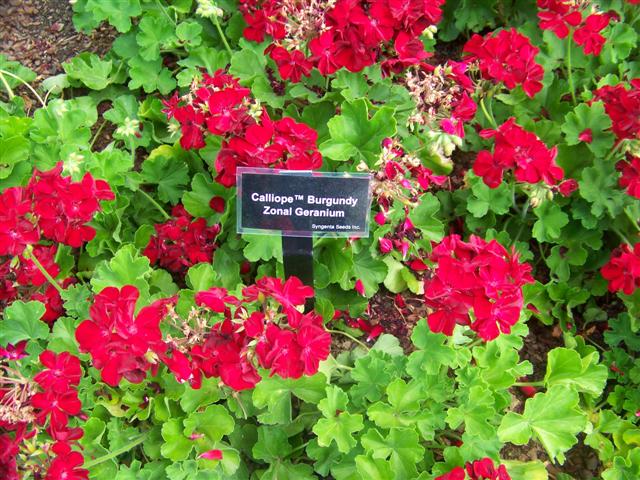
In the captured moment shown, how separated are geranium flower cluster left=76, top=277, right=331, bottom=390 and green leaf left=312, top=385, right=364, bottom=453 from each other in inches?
13.9

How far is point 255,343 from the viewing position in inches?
63.6

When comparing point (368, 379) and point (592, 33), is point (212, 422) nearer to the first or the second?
point (368, 379)

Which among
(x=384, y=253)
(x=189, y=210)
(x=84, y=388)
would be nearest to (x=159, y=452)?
(x=84, y=388)

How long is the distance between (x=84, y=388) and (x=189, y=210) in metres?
0.74

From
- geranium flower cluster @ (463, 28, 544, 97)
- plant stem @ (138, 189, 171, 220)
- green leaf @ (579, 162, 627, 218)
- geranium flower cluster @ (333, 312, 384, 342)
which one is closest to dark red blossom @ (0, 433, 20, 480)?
plant stem @ (138, 189, 171, 220)

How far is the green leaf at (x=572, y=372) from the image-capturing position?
7.08ft

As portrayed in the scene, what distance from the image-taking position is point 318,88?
2545 millimetres

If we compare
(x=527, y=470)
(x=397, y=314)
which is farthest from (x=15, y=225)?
(x=527, y=470)

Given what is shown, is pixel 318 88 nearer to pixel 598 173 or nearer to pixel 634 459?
pixel 598 173

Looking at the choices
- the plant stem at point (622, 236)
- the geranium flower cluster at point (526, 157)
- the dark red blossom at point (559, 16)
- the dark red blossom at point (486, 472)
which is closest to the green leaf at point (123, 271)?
the dark red blossom at point (486, 472)

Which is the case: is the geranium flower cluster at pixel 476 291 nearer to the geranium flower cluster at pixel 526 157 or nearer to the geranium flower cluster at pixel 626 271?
the geranium flower cluster at pixel 526 157

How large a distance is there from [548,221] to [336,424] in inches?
49.3

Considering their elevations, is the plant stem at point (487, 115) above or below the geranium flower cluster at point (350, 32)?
below

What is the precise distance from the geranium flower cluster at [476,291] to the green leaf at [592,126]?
3.66 ft
